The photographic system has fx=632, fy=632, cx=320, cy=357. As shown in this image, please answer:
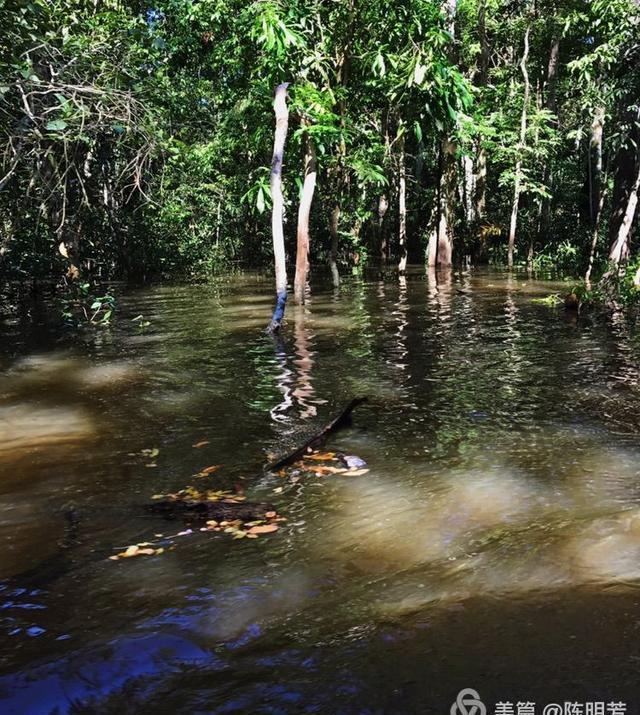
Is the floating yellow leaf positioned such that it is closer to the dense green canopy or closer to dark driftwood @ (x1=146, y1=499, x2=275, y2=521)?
dark driftwood @ (x1=146, y1=499, x2=275, y2=521)

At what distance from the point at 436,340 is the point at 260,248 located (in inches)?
873

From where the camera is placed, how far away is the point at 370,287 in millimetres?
19438

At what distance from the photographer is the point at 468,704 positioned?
2.54m

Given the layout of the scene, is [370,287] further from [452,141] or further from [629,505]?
[629,505]

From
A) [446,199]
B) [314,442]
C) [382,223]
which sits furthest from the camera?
[382,223]

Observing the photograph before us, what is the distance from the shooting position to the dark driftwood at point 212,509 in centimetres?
438

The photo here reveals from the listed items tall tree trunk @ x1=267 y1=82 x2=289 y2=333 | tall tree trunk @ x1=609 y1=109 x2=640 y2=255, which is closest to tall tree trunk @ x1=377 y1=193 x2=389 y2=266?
tall tree trunk @ x1=609 y1=109 x2=640 y2=255

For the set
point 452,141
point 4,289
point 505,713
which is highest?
point 452,141

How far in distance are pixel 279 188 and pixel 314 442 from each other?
6751mm

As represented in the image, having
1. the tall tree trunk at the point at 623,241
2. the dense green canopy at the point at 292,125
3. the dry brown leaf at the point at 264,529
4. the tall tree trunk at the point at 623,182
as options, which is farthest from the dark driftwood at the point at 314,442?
the tall tree trunk at the point at 623,182

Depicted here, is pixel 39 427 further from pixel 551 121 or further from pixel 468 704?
pixel 551 121

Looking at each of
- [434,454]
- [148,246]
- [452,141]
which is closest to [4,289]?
[148,246]

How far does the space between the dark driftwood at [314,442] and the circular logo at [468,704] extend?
2.83 metres

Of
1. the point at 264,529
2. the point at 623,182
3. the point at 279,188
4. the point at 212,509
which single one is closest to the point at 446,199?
the point at 623,182
